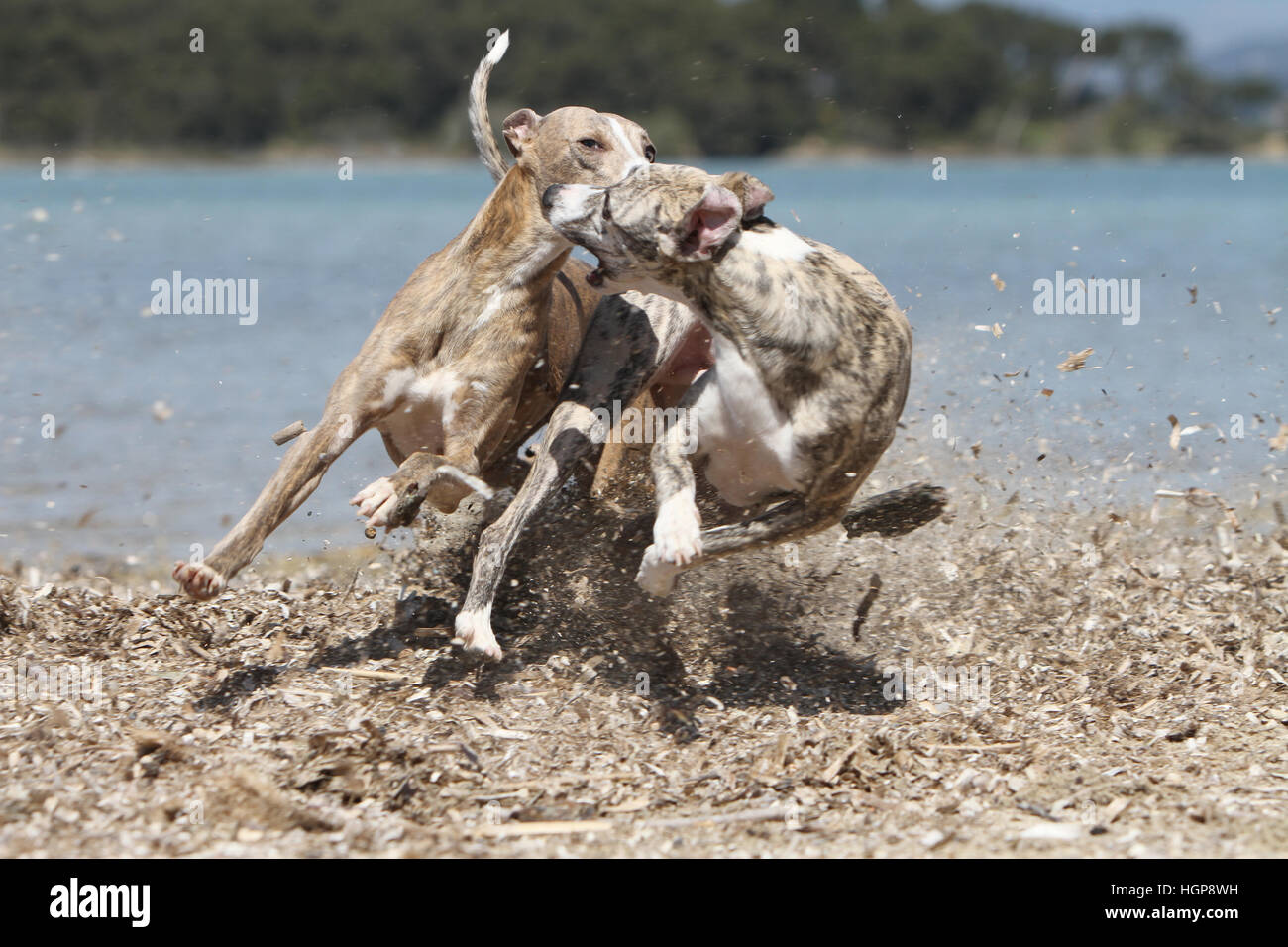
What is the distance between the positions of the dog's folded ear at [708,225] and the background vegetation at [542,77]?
109 feet

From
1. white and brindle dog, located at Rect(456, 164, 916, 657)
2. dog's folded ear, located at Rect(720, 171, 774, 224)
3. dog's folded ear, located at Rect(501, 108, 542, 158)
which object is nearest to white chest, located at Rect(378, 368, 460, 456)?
white and brindle dog, located at Rect(456, 164, 916, 657)

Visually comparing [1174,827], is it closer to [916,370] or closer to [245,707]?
[245,707]

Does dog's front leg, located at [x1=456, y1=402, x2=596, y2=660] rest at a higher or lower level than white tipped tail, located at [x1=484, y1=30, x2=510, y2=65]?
lower

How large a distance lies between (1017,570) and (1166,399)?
11.9 feet

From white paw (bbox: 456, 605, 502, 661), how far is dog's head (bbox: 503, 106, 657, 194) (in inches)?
61.4

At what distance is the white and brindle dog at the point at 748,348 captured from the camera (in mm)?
4781

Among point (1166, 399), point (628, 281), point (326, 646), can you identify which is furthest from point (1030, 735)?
point (1166, 399)

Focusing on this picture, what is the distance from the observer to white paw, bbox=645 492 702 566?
4637 millimetres

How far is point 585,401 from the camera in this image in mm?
5516

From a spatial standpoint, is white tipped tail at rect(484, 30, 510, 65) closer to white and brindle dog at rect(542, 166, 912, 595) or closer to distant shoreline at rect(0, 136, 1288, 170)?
white and brindle dog at rect(542, 166, 912, 595)

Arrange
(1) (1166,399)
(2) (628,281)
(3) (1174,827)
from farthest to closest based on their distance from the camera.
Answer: (1) (1166,399)
(2) (628,281)
(3) (1174,827)

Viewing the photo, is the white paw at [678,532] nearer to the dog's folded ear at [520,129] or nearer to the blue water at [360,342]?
the dog's folded ear at [520,129]

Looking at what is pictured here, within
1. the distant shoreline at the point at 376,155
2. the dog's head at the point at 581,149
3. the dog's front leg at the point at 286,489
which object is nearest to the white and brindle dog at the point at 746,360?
the dog's head at the point at 581,149

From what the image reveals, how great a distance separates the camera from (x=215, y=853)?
150 inches
